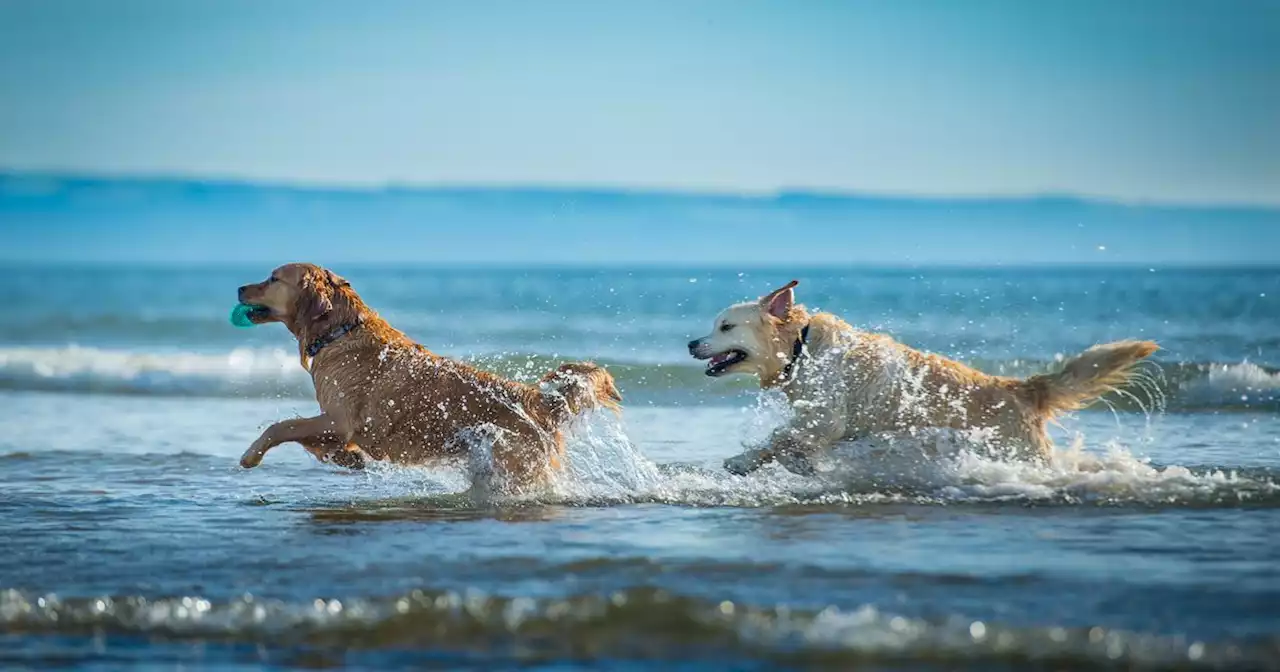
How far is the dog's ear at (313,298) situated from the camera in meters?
8.56

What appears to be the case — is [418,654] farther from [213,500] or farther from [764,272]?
[764,272]

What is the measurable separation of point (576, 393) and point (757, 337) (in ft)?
4.13

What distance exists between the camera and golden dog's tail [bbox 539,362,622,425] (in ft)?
27.7

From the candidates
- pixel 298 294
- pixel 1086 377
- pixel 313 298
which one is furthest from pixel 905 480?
pixel 298 294

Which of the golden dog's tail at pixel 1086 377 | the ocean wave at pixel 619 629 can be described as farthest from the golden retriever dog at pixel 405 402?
the golden dog's tail at pixel 1086 377

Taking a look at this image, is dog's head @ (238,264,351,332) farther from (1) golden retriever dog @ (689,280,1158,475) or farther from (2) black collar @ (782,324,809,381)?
(2) black collar @ (782,324,809,381)

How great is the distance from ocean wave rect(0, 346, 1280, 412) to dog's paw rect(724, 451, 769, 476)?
4.55m

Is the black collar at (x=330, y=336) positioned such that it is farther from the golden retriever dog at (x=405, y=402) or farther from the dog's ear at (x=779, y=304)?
the dog's ear at (x=779, y=304)

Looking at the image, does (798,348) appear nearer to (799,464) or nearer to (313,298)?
(799,464)

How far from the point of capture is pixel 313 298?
8.58 meters

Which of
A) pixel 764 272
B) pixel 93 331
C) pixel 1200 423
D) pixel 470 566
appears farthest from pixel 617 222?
pixel 470 566

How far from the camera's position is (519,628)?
5.68m

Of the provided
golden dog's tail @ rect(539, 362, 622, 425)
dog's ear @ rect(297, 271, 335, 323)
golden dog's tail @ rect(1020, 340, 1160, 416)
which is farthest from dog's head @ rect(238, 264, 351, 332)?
golden dog's tail @ rect(1020, 340, 1160, 416)

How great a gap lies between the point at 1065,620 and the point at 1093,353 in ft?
10.3
